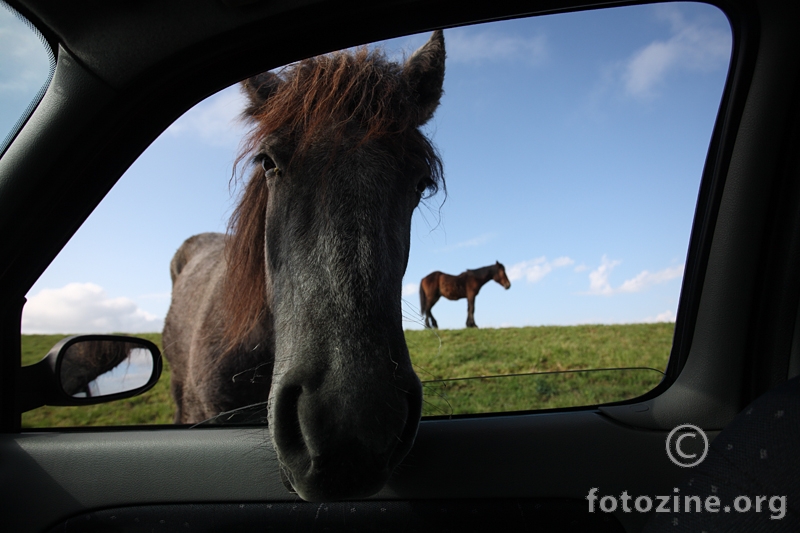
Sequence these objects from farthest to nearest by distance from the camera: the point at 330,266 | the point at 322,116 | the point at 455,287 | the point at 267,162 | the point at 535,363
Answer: the point at 455,287
the point at 535,363
the point at 267,162
the point at 322,116
the point at 330,266

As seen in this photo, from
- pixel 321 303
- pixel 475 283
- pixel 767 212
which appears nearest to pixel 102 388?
pixel 321 303

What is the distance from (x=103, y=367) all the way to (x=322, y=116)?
1240 mm

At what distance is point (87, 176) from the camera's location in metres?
1.14

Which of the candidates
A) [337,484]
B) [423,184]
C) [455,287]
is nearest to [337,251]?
[337,484]

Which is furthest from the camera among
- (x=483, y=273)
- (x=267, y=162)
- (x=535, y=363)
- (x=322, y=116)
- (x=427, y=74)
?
(x=483, y=273)

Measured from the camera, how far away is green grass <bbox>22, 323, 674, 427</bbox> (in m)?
1.63

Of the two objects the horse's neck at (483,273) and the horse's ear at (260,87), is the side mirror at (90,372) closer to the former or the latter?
the horse's ear at (260,87)

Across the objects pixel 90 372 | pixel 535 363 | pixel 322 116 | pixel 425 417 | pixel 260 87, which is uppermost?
pixel 260 87

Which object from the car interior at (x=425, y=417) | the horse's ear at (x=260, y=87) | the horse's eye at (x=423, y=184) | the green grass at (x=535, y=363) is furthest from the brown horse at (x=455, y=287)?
the horse's ear at (x=260, y=87)

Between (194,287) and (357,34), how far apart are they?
8.57ft

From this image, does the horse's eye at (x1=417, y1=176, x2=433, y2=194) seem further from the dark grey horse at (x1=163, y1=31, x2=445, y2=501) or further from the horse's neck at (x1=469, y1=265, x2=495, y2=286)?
the horse's neck at (x1=469, y1=265, x2=495, y2=286)

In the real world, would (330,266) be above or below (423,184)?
below

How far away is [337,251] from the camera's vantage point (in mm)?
1234

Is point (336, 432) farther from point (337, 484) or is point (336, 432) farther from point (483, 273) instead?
point (483, 273)
